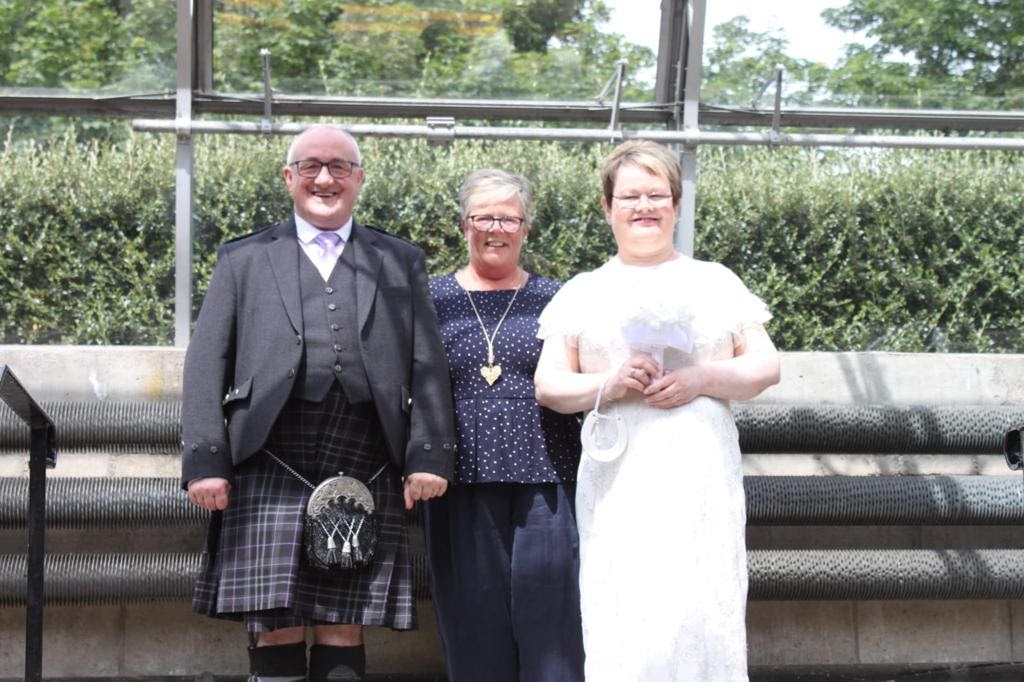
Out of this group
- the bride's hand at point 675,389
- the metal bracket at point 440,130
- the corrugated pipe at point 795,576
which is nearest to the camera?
the bride's hand at point 675,389

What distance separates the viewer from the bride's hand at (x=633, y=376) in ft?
12.6

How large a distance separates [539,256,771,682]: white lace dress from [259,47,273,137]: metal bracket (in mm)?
1944

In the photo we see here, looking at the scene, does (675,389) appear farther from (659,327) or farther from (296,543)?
(296,543)

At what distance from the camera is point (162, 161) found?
5.72m

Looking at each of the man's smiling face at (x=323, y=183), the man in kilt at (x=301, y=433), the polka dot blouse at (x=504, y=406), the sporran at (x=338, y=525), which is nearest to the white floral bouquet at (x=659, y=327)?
the polka dot blouse at (x=504, y=406)

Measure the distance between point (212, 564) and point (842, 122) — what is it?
127 inches

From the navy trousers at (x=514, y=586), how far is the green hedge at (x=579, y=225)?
1.69m

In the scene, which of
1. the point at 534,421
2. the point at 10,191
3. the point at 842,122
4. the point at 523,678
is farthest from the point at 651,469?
the point at 10,191

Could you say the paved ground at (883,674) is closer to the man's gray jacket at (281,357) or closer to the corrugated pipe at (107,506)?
the corrugated pipe at (107,506)

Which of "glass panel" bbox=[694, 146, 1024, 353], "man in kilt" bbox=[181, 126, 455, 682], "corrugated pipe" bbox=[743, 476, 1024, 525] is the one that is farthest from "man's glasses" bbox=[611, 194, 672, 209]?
"glass panel" bbox=[694, 146, 1024, 353]

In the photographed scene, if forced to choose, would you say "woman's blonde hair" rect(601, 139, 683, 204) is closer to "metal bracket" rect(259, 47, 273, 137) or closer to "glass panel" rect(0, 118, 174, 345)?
"metal bracket" rect(259, 47, 273, 137)

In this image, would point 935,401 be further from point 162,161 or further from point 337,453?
point 162,161

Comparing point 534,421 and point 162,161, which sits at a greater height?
point 162,161

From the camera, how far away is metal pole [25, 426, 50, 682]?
394 cm
